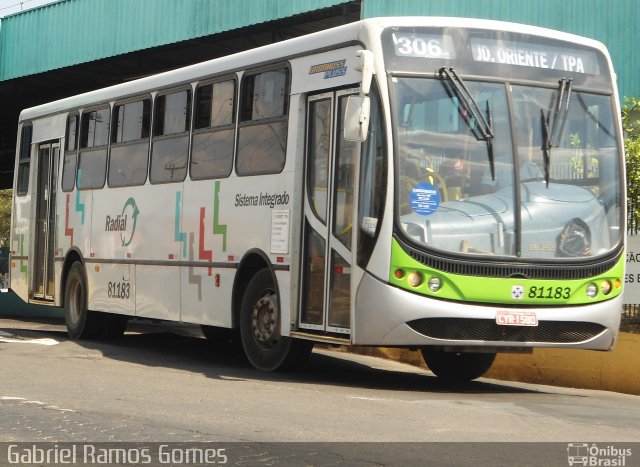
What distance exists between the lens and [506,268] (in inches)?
432

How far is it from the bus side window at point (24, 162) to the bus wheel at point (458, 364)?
8.09 m

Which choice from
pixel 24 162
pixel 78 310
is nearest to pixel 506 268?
pixel 78 310

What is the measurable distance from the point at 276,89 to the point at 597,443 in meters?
5.88

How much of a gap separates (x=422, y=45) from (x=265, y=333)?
339 cm

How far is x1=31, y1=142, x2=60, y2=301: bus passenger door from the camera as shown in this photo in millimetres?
18141

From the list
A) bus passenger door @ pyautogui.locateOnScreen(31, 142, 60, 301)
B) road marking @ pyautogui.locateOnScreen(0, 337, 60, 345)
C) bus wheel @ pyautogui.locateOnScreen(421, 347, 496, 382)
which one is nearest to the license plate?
bus wheel @ pyautogui.locateOnScreen(421, 347, 496, 382)

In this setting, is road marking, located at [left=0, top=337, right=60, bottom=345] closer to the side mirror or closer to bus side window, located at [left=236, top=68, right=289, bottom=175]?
bus side window, located at [left=236, top=68, right=289, bottom=175]

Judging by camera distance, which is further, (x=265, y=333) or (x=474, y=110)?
(x=265, y=333)

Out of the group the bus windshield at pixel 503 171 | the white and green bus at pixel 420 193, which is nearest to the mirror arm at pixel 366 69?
the white and green bus at pixel 420 193

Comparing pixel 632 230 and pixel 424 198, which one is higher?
pixel 424 198

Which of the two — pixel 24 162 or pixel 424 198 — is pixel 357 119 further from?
pixel 24 162

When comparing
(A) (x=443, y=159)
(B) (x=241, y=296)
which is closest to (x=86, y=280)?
(B) (x=241, y=296)

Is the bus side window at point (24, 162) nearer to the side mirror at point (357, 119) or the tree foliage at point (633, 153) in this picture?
the tree foliage at point (633, 153)

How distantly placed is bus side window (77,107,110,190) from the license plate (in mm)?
7205
